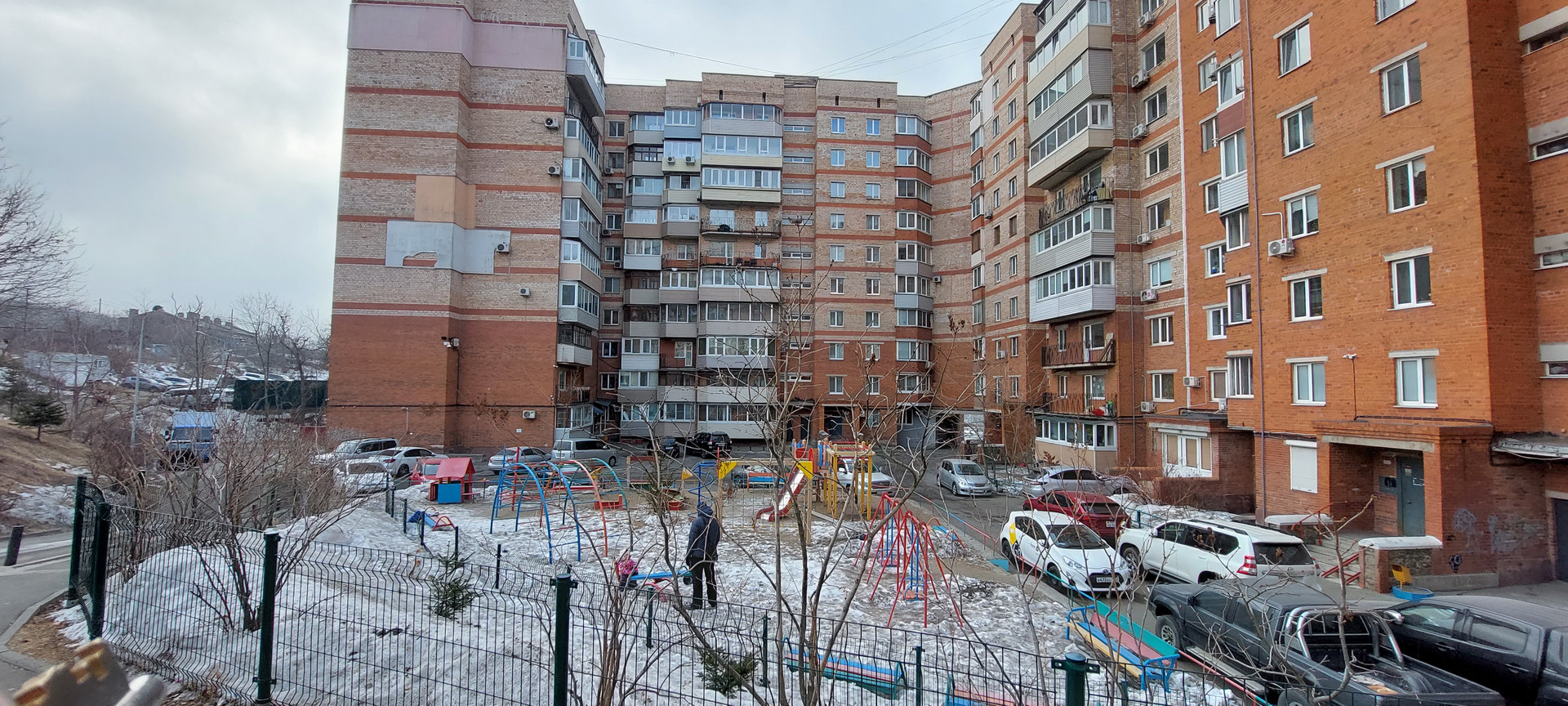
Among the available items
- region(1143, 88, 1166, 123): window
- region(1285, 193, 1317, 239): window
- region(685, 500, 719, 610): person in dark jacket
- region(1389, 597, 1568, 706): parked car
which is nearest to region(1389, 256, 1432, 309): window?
region(1285, 193, 1317, 239): window

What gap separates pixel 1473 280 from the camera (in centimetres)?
1389

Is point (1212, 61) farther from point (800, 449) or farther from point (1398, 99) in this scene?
point (800, 449)

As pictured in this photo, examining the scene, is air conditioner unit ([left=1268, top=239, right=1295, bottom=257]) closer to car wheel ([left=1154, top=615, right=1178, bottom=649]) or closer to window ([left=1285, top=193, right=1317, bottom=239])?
window ([left=1285, top=193, right=1317, bottom=239])

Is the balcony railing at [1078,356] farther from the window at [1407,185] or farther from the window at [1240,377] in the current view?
the window at [1407,185]

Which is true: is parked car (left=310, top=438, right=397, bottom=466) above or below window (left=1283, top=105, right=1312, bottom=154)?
below

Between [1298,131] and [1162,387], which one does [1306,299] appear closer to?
[1298,131]

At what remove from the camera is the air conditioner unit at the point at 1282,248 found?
1803 cm

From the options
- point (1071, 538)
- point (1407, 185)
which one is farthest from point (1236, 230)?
point (1071, 538)

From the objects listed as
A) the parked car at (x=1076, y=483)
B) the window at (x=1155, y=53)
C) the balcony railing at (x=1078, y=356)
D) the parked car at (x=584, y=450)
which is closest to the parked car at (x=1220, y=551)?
the parked car at (x=1076, y=483)

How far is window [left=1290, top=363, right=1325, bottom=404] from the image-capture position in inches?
689

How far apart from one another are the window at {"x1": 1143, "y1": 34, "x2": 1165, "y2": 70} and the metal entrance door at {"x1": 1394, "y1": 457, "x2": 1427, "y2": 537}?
1814 cm

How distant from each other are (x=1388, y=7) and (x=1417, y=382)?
8683mm

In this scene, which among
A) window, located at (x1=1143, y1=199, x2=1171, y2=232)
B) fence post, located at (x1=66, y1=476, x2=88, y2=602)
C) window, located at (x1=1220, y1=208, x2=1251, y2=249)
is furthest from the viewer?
window, located at (x1=1143, y1=199, x2=1171, y2=232)

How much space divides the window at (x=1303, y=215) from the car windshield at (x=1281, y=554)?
10.1 metres
